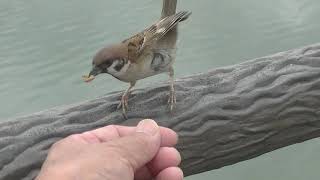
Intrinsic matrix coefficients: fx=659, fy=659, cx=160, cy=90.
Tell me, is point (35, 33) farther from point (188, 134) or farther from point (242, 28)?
point (188, 134)

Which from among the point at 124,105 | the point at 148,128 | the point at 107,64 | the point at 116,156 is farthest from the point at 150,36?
the point at 116,156

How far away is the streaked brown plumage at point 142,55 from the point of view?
1747 mm

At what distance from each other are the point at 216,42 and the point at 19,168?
2684mm

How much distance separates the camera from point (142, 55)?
5.98 feet

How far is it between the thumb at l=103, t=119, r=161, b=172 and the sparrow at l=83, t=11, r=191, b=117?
1.46 feet

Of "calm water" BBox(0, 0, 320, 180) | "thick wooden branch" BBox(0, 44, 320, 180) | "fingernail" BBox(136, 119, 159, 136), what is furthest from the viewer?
"calm water" BBox(0, 0, 320, 180)

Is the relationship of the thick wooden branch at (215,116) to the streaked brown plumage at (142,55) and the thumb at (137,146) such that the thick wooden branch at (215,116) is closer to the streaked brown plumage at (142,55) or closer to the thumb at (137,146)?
the streaked brown plumage at (142,55)

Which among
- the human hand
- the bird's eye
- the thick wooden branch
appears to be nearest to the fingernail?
the human hand

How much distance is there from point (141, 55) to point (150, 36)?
0.06m

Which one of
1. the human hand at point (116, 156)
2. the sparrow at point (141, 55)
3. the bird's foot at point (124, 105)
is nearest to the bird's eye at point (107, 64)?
the sparrow at point (141, 55)

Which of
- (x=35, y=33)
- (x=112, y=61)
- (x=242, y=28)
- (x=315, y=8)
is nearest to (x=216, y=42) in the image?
(x=242, y=28)

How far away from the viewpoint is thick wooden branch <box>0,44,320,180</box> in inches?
60.1

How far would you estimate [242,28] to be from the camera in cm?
421

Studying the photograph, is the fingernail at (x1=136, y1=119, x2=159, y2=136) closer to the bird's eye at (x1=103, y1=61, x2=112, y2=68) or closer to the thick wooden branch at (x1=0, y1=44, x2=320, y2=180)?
the thick wooden branch at (x1=0, y1=44, x2=320, y2=180)
